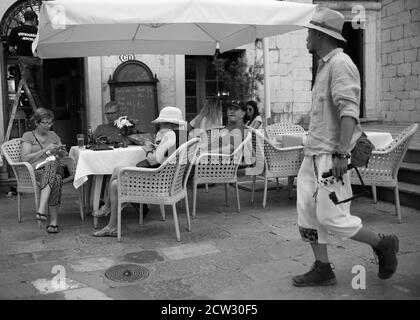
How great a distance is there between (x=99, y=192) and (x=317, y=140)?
111 inches

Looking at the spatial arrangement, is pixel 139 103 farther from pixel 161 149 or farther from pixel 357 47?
pixel 357 47

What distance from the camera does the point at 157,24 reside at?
623 centimetres

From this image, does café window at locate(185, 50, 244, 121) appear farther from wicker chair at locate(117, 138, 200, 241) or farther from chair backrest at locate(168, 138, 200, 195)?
wicker chair at locate(117, 138, 200, 241)

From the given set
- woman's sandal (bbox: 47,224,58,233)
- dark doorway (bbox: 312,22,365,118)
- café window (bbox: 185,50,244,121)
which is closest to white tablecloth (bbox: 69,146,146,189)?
woman's sandal (bbox: 47,224,58,233)

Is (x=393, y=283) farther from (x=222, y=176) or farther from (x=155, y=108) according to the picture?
(x=155, y=108)

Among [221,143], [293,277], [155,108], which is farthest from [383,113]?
[293,277]

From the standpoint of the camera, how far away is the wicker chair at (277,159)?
5.95 meters

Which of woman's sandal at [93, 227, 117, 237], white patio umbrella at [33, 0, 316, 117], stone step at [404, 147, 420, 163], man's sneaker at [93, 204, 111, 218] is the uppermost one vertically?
white patio umbrella at [33, 0, 316, 117]

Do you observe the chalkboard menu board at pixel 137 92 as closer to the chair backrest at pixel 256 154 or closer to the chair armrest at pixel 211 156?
the chair backrest at pixel 256 154

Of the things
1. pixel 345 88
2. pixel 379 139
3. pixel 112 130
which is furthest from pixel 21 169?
pixel 379 139

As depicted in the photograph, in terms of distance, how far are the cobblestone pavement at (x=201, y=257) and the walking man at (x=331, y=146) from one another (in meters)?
0.29

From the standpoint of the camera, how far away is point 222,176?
225 inches

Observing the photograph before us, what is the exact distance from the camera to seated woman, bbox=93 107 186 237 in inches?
186
